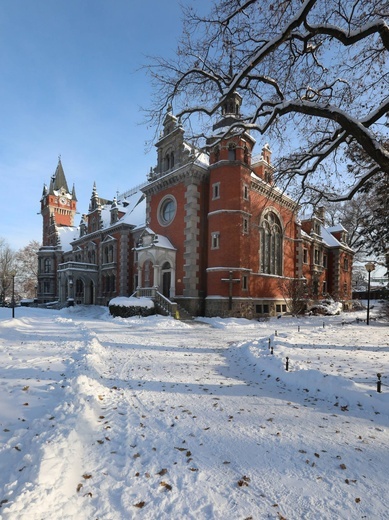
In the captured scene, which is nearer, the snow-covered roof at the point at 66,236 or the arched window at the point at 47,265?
the arched window at the point at 47,265

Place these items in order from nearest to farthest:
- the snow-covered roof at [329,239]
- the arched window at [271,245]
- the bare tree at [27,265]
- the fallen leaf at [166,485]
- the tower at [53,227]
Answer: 1. the fallen leaf at [166,485]
2. the arched window at [271,245]
3. the snow-covered roof at [329,239]
4. the tower at [53,227]
5. the bare tree at [27,265]

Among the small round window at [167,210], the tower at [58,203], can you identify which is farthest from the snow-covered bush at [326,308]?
the tower at [58,203]

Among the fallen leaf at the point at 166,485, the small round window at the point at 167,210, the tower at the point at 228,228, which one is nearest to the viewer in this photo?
the fallen leaf at the point at 166,485

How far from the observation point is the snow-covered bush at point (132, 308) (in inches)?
846

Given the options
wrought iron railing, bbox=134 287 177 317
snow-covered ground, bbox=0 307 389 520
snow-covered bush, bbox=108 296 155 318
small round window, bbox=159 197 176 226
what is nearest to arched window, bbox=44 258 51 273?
wrought iron railing, bbox=134 287 177 317

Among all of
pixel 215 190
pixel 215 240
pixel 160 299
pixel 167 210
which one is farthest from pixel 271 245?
pixel 160 299

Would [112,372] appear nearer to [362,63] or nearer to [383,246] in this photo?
[362,63]

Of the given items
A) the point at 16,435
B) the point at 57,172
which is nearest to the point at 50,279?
the point at 57,172

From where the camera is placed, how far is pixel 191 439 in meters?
4.25

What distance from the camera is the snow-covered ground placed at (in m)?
2.92

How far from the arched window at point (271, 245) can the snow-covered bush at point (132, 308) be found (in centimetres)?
1068

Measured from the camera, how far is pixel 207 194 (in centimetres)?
2497

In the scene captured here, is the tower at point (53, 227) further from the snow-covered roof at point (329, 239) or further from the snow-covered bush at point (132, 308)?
the snow-covered roof at point (329, 239)

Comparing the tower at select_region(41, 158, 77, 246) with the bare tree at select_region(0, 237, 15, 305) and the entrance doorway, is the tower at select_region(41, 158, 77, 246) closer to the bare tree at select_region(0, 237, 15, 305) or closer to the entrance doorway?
the bare tree at select_region(0, 237, 15, 305)
